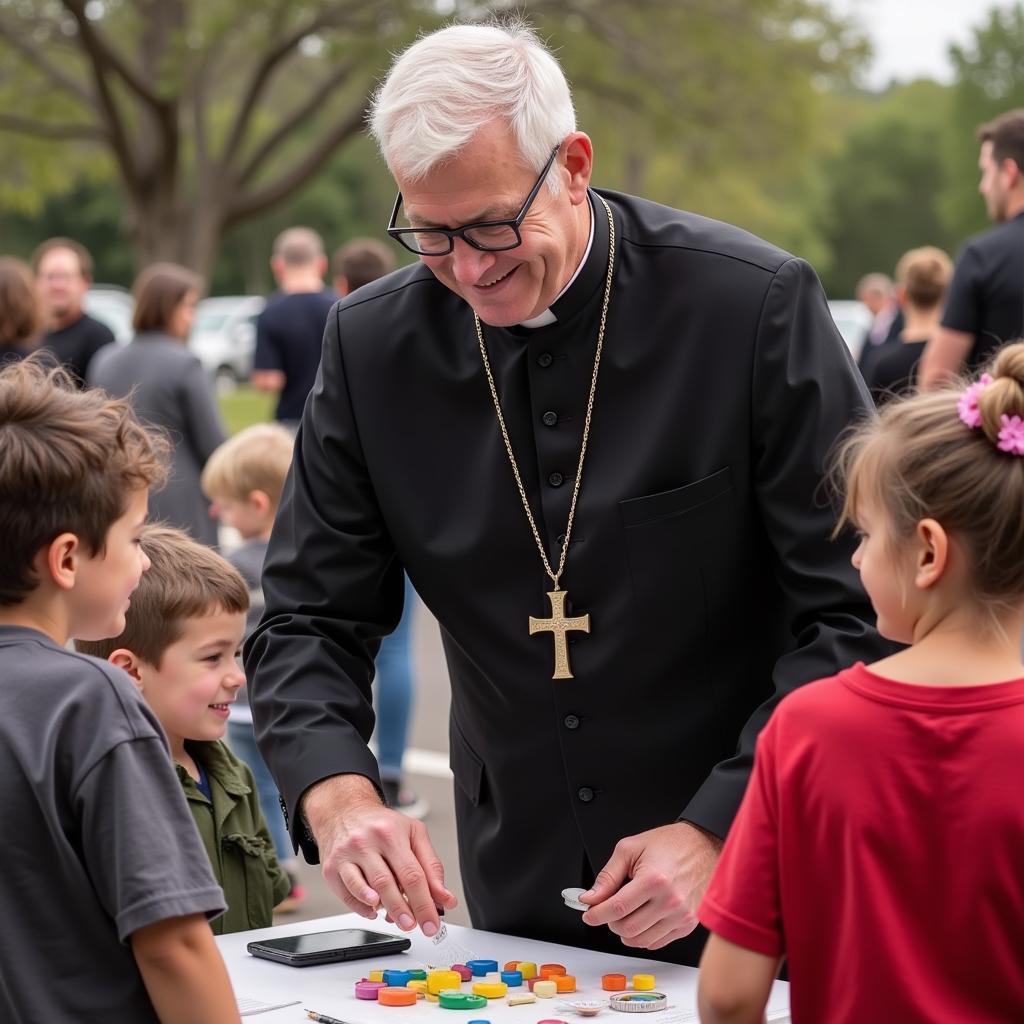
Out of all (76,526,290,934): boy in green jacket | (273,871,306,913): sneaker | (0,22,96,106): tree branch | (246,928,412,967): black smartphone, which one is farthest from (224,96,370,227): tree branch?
(246,928,412,967): black smartphone

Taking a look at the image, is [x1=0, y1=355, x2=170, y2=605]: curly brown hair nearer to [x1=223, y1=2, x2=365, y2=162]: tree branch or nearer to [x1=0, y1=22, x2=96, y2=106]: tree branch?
[x1=223, y1=2, x2=365, y2=162]: tree branch

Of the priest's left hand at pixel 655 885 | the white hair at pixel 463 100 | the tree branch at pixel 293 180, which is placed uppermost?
the tree branch at pixel 293 180

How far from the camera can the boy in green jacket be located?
124 inches

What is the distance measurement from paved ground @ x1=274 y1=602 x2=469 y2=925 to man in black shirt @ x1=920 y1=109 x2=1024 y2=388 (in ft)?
7.73

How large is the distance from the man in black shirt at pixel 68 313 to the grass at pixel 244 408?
1184cm

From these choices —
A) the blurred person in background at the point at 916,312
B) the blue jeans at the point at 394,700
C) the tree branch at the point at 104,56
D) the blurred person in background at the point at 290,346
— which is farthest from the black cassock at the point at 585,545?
the tree branch at the point at 104,56

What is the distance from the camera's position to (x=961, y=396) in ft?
6.25

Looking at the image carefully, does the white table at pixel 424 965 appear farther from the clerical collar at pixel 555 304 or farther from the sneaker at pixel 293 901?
the sneaker at pixel 293 901

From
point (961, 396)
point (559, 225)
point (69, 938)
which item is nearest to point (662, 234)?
point (559, 225)

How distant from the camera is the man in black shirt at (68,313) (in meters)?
8.23

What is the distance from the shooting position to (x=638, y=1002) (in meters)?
2.26

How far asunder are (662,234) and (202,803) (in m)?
1.29

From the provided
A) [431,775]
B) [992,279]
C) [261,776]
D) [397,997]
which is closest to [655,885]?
[397,997]

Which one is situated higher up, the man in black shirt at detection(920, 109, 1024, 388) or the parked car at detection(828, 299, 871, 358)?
the parked car at detection(828, 299, 871, 358)
